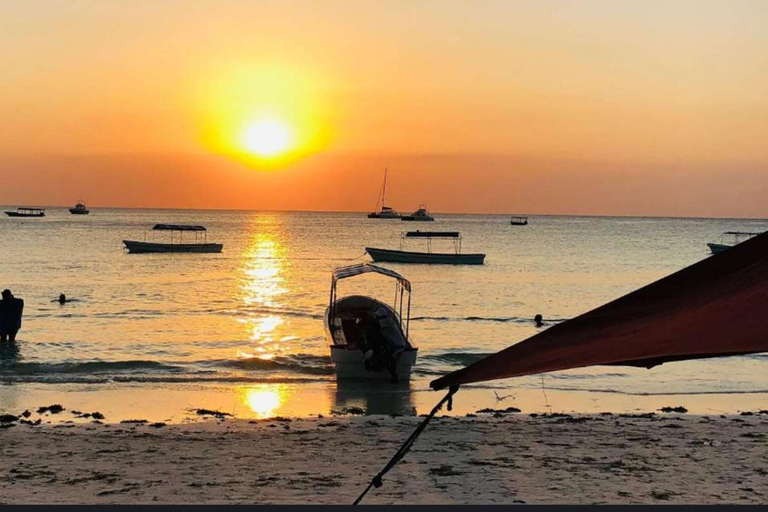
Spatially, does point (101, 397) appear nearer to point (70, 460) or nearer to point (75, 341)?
point (70, 460)

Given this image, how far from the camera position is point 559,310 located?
142 feet

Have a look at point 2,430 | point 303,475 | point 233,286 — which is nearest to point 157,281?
point 233,286

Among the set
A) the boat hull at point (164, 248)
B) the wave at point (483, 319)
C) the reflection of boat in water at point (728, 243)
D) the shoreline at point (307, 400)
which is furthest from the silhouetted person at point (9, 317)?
the boat hull at point (164, 248)

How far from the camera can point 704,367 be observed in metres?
23.1

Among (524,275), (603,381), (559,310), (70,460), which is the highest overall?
(524,275)

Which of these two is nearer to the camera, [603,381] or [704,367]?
[603,381]

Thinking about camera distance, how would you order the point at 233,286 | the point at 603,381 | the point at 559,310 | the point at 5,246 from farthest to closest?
the point at 5,246 → the point at 233,286 → the point at 559,310 → the point at 603,381

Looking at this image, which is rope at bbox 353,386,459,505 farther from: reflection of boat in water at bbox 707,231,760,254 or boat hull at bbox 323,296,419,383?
reflection of boat in water at bbox 707,231,760,254

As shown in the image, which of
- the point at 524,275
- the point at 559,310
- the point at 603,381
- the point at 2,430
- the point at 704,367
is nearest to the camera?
the point at 2,430

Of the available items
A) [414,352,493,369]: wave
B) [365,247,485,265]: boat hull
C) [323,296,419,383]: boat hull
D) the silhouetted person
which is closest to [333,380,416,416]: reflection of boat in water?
[323,296,419,383]: boat hull

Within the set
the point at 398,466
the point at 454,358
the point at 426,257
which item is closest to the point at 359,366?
the point at 454,358

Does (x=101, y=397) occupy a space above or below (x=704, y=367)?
below

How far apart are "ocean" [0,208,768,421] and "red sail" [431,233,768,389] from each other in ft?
41.8

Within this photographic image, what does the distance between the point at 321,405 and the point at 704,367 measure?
38.6 ft
